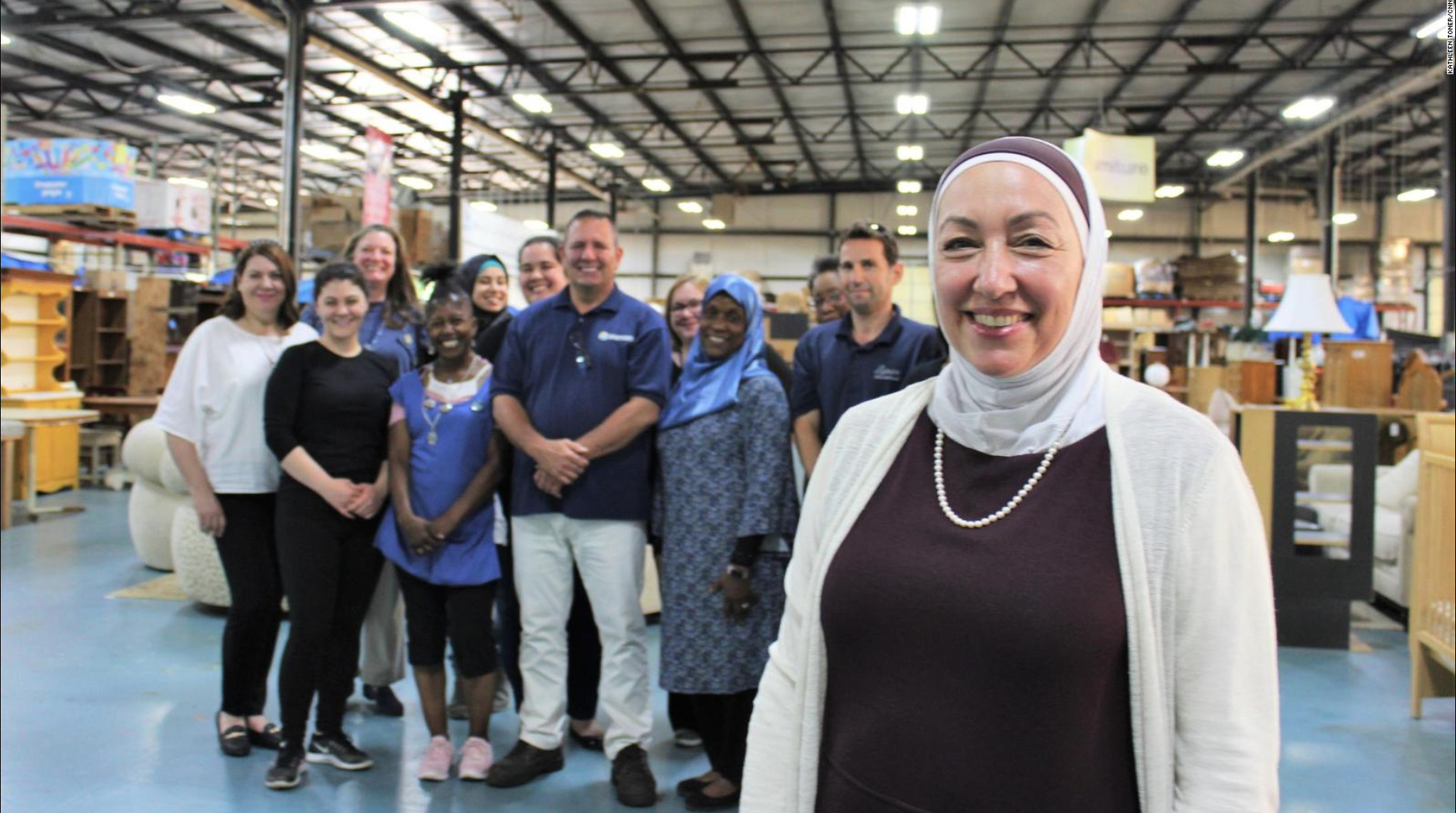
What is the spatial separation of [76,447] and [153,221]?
3754mm

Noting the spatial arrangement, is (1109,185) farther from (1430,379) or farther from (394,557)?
(394,557)

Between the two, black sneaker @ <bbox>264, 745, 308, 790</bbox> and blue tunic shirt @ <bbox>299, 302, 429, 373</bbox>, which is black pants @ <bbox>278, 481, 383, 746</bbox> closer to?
black sneaker @ <bbox>264, 745, 308, 790</bbox>

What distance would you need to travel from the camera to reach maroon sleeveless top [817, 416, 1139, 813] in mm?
979

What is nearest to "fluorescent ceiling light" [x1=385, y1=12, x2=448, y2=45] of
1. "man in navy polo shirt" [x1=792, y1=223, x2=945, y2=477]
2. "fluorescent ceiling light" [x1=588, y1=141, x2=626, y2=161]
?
"fluorescent ceiling light" [x1=588, y1=141, x2=626, y2=161]

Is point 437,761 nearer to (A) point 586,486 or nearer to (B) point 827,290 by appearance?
(A) point 586,486

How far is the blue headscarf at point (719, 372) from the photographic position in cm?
286

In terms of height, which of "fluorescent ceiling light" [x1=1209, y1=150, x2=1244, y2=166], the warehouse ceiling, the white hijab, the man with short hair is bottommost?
the white hijab

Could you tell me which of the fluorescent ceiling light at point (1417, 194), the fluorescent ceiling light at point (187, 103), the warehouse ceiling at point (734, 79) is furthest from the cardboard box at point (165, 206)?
the fluorescent ceiling light at point (1417, 194)

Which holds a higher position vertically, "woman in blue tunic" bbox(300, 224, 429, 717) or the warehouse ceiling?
the warehouse ceiling

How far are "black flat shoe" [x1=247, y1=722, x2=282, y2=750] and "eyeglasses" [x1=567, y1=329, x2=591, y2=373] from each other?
153cm

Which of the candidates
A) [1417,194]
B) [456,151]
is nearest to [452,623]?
[456,151]

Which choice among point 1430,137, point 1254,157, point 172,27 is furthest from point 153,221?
point 1430,137

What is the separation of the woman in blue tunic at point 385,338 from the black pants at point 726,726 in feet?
4.09

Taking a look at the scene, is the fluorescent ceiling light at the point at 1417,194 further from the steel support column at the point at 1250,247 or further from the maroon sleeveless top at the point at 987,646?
the maroon sleeveless top at the point at 987,646
